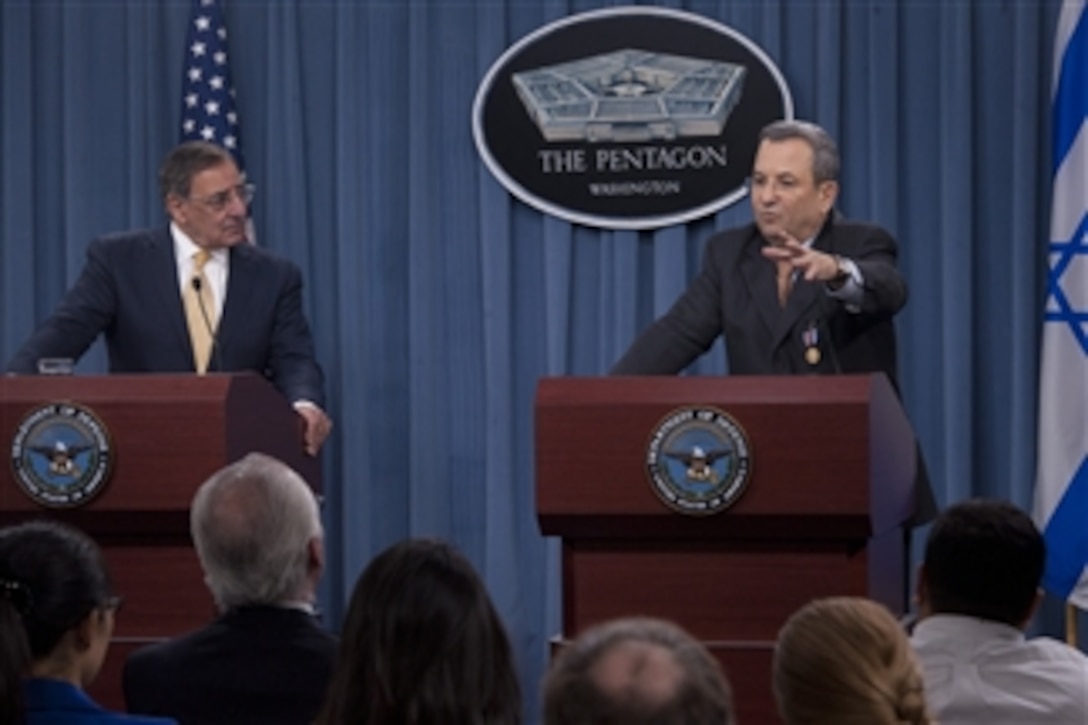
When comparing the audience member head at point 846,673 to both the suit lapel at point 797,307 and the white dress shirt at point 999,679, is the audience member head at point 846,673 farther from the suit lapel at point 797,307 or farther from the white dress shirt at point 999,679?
the suit lapel at point 797,307

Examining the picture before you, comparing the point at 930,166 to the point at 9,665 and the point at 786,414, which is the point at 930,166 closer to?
the point at 786,414

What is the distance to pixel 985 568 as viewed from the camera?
3.10 metres

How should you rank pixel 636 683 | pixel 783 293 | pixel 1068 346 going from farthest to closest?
pixel 1068 346
pixel 783 293
pixel 636 683

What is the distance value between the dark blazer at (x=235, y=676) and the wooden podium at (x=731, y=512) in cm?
93

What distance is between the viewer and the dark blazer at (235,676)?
9.47ft

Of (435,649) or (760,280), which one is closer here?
(435,649)

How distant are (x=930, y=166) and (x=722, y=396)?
280cm

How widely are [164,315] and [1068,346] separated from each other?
268 cm

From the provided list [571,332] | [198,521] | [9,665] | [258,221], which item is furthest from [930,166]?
[9,665]

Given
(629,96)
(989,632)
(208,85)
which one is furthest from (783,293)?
(208,85)

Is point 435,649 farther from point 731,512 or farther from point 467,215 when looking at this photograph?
point 467,215

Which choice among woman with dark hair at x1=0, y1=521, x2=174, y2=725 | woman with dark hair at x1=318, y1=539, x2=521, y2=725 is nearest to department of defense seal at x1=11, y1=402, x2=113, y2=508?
woman with dark hair at x1=0, y1=521, x2=174, y2=725

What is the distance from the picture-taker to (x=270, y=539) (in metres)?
3.06

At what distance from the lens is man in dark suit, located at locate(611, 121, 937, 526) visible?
4.39 m
